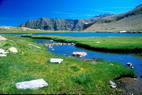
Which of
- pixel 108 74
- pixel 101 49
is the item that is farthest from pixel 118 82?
pixel 101 49

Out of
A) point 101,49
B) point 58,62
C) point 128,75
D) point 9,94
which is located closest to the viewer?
point 9,94

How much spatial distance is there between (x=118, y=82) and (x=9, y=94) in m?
12.5

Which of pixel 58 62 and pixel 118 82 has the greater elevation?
pixel 58 62

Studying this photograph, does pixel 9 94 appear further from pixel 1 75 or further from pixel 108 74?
pixel 108 74

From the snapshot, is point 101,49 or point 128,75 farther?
point 101,49

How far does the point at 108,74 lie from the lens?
19.2 meters

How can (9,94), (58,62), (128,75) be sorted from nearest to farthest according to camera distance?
(9,94) < (128,75) < (58,62)

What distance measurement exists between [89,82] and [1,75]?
9304 mm

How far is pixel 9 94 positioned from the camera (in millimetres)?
12008

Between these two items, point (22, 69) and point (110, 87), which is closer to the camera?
point (110, 87)

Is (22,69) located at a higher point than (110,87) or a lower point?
higher

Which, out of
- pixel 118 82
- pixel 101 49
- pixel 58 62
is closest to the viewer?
pixel 118 82

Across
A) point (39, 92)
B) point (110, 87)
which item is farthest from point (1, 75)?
point (110, 87)

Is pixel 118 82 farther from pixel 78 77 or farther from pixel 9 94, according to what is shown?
pixel 9 94
